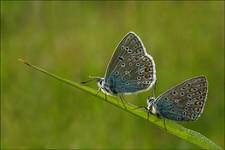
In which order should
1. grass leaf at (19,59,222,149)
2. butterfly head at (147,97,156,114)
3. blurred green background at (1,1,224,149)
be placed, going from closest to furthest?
1. grass leaf at (19,59,222,149)
2. butterfly head at (147,97,156,114)
3. blurred green background at (1,1,224,149)

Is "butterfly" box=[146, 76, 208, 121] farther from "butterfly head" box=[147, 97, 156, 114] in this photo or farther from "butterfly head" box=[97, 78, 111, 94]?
"butterfly head" box=[97, 78, 111, 94]

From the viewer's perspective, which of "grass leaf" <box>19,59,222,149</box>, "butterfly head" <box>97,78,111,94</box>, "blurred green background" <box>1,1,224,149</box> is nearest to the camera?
"grass leaf" <box>19,59,222,149</box>

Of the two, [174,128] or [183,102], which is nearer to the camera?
[174,128]

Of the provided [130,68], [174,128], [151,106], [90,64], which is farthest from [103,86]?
[90,64]

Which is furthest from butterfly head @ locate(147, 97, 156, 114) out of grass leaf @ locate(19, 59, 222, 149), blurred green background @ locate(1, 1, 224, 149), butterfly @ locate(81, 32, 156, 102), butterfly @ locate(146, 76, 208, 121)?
blurred green background @ locate(1, 1, 224, 149)

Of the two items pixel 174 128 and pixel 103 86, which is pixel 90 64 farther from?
pixel 174 128

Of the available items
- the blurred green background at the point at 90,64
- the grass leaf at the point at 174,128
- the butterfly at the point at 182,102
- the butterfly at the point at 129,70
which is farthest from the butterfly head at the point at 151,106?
the blurred green background at the point at 90,64

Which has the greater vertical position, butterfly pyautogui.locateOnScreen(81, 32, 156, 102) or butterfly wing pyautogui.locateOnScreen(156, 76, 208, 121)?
butterfly pyautogui.locateOnScreen(81, 32, 156, 102)
